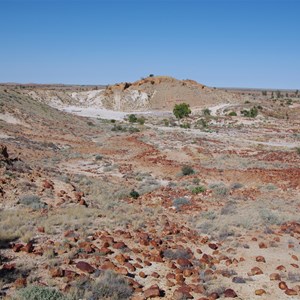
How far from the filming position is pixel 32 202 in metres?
12.7

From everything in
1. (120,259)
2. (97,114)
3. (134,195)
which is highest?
(97,114)

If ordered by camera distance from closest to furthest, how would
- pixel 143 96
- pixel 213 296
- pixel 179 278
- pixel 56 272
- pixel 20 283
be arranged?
1. pixel 20 283
2. pixel 213 296
3. pixel 56 272
4. pixel 179 278
5. pixel 143 96

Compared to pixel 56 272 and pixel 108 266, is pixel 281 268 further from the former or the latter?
pixel 56 272

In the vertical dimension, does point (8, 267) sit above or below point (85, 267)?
above

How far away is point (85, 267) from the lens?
7953 millimetres

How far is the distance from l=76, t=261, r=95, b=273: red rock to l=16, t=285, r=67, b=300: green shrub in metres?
1.16

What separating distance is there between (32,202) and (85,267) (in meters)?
5.51

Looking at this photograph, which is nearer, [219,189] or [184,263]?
[184,263]

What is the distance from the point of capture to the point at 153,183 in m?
20.3

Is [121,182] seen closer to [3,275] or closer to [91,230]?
[91,230]

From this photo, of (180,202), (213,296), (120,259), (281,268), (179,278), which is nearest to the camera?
(213,296)

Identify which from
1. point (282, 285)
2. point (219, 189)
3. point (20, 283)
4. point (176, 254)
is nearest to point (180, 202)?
point (219, 189)

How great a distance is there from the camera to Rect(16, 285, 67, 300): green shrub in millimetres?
6424

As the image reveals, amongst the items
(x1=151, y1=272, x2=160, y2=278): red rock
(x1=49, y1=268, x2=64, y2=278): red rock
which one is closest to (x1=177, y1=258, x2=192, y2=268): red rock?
(x1=151, y1=272, x2=160, y2=278): red rock
